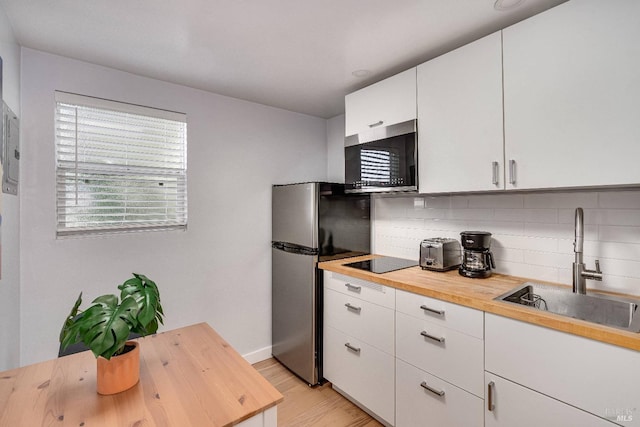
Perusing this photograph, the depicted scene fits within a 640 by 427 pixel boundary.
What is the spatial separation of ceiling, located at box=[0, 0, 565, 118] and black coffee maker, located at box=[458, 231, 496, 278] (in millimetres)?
1179

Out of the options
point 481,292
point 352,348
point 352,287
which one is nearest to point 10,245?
point 352,287

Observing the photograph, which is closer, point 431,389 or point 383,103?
point 431,389

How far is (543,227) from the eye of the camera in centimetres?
179

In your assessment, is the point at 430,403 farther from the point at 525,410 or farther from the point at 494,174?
the point at 494,174

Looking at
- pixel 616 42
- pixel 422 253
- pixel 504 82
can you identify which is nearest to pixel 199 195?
pixel 422 253

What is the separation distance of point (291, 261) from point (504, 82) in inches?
76.5

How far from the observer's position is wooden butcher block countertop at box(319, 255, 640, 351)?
1109mm

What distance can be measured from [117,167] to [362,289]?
1.96 meters

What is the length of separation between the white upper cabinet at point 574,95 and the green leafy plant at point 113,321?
175 cm

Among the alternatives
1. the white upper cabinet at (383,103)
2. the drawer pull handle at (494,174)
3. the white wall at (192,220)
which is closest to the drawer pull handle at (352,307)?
the white wall at (192,220)

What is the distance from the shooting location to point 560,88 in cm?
140

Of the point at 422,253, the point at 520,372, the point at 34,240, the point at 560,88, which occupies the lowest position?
the point at 520,372

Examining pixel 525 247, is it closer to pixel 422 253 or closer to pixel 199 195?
pixel 422 253

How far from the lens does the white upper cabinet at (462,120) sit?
163cm
